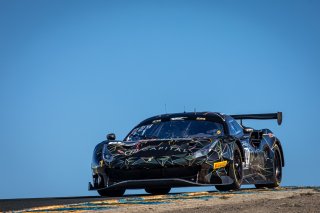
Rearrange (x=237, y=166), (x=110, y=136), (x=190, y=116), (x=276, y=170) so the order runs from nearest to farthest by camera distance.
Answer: (x=237, y=166) → (x=110, y=136) → (x=190, y=116) → (x=276, y=170)

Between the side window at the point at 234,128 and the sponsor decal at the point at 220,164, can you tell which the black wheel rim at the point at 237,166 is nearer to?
the sponsor decal at the point at 220,164

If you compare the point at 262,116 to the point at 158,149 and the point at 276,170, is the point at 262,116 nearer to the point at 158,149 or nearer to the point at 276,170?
the point at 276,170

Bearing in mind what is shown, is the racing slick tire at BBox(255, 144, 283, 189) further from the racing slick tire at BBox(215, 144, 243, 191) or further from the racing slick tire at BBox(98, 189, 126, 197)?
the racing slick tire at BBox(98, 189, 126, 197)

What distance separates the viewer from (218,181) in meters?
12.4

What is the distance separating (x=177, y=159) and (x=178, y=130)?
149cm

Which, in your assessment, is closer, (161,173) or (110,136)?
(161,173)

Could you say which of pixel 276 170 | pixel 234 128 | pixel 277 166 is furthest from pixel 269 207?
pixel 277 166

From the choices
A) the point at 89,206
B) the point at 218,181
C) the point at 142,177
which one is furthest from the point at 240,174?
the point at 89,206

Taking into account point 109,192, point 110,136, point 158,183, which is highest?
point 110,136

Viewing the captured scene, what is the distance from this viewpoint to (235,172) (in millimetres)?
12727

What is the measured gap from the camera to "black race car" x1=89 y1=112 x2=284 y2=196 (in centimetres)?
1227

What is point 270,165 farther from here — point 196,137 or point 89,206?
point 89,206

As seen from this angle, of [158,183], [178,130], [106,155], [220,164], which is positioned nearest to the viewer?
[158,183]

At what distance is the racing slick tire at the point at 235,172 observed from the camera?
12.6 metres
